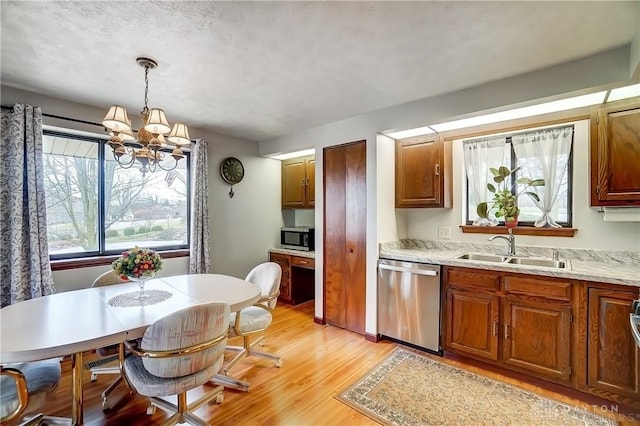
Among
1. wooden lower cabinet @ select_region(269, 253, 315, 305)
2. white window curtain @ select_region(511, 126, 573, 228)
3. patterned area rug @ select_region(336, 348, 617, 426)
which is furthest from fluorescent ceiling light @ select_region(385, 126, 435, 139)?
patterned area rug @ select_region(336, 348, 617, 426)

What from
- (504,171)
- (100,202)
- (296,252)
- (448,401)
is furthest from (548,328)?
(100,202)

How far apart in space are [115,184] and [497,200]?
4089 mm

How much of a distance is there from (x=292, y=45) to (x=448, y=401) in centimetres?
269

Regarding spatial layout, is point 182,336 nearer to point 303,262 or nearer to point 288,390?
point 288,390

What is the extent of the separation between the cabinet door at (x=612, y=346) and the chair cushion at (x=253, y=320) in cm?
244

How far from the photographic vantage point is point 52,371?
1653 millimetres

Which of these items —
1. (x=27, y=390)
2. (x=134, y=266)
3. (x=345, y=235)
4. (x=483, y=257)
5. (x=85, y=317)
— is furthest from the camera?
(x=345, y=235)

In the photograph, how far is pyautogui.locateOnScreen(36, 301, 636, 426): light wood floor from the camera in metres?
1.92

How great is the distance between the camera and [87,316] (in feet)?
5.64

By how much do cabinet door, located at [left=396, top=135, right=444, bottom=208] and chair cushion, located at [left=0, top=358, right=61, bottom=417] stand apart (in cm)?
311

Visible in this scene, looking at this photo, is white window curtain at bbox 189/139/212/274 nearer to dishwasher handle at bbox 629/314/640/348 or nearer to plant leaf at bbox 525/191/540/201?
plant leaf at bbox 525/191/540/201

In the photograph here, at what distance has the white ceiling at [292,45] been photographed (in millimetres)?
1542

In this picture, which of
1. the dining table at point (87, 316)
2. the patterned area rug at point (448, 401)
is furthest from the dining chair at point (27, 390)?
the patterned area rug at point (448, 401)

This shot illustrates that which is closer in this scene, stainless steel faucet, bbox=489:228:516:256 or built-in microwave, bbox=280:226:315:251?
stainless steel faucet, bbox=489:228:516:256
